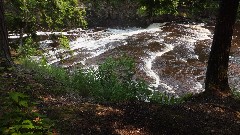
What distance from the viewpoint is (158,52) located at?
16.9 metres

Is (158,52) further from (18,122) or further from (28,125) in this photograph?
(28,125)

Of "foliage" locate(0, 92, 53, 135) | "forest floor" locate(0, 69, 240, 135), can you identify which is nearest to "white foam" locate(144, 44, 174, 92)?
"forest floor" locate(0, 69, 240, 135)

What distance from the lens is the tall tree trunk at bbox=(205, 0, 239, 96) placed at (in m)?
6.69

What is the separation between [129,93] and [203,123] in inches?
80.1

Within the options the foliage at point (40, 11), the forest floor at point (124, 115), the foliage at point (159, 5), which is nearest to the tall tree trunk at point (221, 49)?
the forest floor at point (124, 115)

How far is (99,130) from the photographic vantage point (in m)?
4.66

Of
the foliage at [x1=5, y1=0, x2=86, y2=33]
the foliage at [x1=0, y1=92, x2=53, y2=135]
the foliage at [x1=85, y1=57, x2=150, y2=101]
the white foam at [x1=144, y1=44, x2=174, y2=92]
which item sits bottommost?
the white foam at [x1=144, y1=44, x2=174, y2=92]

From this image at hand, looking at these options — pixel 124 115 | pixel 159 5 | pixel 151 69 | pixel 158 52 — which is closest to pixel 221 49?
pixel 159 5

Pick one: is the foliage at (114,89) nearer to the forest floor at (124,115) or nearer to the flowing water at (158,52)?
the forest floor at (124,115)

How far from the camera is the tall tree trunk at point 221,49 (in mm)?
6691

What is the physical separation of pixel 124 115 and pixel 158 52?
11827mm

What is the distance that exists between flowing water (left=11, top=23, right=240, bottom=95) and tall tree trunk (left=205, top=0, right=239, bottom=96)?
4656mm

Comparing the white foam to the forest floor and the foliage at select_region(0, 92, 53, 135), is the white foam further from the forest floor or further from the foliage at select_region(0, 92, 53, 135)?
the foliage at select_region(0, 92, 53, 135)

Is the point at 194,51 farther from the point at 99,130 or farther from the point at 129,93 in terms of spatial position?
the point at 99,130
